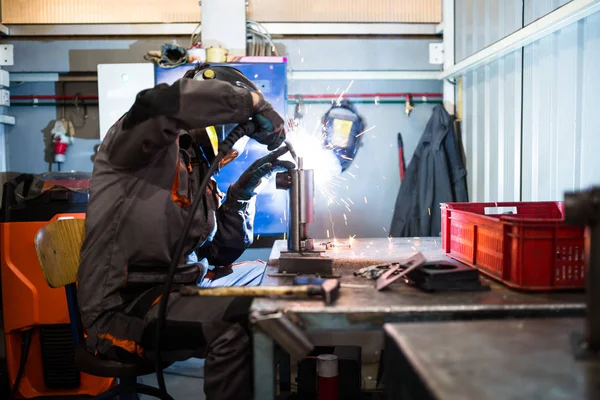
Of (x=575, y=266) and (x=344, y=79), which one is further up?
(x=344, y=79)

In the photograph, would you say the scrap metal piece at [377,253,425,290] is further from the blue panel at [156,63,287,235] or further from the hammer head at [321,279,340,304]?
the blue panel at [156,63,287,235]

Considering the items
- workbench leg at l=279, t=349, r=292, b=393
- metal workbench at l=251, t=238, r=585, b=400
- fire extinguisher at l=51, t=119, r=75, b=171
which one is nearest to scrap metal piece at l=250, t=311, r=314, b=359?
metal workbench at l=251, t=238, r=585, b=400

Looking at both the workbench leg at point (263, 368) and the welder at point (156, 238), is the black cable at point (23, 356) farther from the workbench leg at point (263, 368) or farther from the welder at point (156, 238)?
the workbench leg at point (263, 368)

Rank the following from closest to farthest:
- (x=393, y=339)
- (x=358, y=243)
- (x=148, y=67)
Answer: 1. (x=393, y=339)
2. (x=358, y=243)
3. (x=148, y=67)

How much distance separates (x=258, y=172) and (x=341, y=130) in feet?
5.46

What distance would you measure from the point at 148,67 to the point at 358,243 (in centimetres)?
194

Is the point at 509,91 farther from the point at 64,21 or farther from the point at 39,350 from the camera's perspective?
the point at 64,21

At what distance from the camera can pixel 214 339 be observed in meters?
1.39

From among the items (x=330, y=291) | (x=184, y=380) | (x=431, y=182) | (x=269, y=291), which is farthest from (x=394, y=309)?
(x=431, y=182)

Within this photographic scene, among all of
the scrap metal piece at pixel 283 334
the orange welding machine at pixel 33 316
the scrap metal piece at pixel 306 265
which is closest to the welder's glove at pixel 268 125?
the scrap metal piece at pixel 306 265

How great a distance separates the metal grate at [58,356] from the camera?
2369 millimetres

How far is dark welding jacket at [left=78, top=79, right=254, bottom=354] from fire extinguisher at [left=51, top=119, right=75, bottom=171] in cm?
217

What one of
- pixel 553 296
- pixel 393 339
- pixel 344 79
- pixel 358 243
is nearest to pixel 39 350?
pixel 358 243

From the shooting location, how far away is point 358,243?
2172mm
